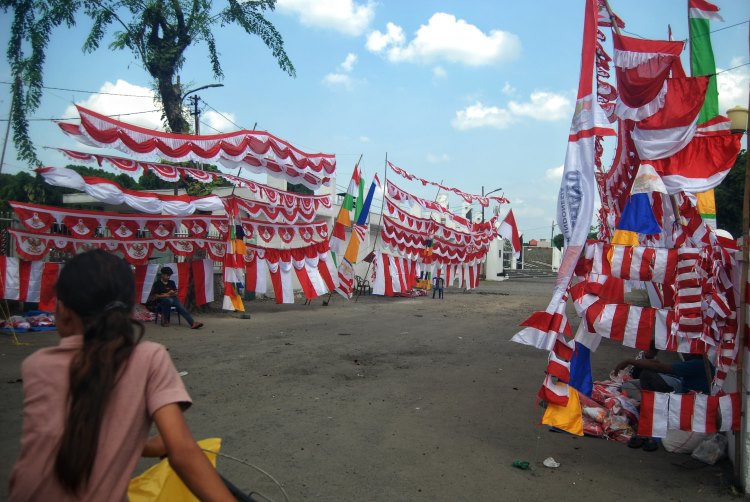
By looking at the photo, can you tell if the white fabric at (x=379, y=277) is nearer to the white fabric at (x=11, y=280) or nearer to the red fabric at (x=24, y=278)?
the red fabric at (x=24, y=278)

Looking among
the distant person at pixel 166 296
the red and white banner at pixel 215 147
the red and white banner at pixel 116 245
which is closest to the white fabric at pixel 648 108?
the red and white banner at pixel 215 147

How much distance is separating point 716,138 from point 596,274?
1548mm

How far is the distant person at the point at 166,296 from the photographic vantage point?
1205 centimetres

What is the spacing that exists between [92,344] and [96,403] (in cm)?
17

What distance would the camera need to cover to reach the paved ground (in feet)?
13.6

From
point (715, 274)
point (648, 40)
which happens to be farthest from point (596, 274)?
point (648, 40)

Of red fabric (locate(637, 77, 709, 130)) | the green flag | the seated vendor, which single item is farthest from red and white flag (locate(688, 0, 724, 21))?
the seated vendor

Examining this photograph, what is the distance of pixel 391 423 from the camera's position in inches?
220

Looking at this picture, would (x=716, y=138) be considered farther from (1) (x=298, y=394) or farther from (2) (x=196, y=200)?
(2) (x=196, y=200)

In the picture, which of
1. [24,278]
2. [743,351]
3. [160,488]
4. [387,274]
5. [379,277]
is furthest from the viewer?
[387,274]

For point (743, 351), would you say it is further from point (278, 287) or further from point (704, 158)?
point (278, 287)

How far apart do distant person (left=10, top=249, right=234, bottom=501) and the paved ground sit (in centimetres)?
263

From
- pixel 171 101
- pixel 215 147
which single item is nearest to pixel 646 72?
pixel 215 147

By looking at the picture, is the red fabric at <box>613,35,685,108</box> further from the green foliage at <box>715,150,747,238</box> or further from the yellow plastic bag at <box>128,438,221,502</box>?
the green foliage at <box>715,150,747,238</box>
